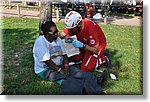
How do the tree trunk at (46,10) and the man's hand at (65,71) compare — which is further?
the tree trunk at (46,10)

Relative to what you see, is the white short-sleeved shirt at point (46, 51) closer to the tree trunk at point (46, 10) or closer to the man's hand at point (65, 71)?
the man's hand at point (65, 71)

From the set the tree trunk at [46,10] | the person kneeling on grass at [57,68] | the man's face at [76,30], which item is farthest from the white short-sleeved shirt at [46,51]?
the tree trunk at [46,10]

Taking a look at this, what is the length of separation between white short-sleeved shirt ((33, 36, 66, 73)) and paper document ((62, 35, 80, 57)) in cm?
4

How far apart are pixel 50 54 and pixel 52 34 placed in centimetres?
15

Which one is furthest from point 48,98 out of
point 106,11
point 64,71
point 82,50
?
point 106,11

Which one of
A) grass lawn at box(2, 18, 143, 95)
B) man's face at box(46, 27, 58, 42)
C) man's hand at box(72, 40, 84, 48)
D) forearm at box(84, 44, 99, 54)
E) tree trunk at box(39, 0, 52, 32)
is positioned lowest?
grass lawn at box(2, 18, 143, 95)

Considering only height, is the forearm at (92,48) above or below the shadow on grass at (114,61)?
above

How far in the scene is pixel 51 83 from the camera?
248 cm

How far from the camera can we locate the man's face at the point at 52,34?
2270 millimetres

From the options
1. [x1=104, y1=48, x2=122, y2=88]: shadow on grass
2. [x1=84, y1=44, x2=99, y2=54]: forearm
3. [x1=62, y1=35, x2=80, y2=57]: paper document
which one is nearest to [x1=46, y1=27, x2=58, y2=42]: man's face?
[x1=62, y1=35, x2=80, y2=57]: paper document

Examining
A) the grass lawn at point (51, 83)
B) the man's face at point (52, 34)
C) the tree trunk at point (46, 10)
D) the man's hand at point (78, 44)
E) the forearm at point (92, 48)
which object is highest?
the tree trunk at point (46, 10)

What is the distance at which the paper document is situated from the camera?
2.39m

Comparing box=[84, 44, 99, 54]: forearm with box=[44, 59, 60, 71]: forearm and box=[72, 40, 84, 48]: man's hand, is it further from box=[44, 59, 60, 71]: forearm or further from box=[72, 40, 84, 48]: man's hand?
box=[44, 59, 60, 71]: forearm

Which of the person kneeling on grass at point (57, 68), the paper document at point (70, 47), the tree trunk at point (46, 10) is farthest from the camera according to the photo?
the tree trunk at point (46, 10)
